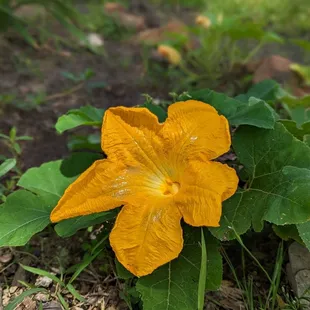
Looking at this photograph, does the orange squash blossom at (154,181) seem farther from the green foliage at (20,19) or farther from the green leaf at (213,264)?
the green foliage at (20,19)

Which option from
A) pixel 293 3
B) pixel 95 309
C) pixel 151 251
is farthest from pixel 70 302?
pixel 293 3

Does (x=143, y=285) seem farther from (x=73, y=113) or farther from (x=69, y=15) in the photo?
(x=69, y=15)

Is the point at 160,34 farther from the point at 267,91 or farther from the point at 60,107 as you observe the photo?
the point at 267,91

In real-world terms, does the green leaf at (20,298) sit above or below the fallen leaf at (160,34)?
above

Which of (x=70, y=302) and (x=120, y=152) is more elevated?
(x=120, y=152)

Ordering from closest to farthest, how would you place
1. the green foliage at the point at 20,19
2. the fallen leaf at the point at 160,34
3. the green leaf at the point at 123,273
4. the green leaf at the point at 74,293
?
the green leaf at the point at 123,273 < the green leaf at the point at 74,293 < the green foliage at the point at 20,19 < the fallen leaf at the point at 160,34

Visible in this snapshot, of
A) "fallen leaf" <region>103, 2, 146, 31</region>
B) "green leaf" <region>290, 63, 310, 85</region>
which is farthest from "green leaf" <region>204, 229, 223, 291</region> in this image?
"fallen leaf" <region>103, 2, 146, 31</region>

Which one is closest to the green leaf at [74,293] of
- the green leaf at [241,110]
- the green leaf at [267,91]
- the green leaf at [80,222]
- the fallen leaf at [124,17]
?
the green leaf at [80,222]

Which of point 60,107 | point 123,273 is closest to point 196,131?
point 123,273
